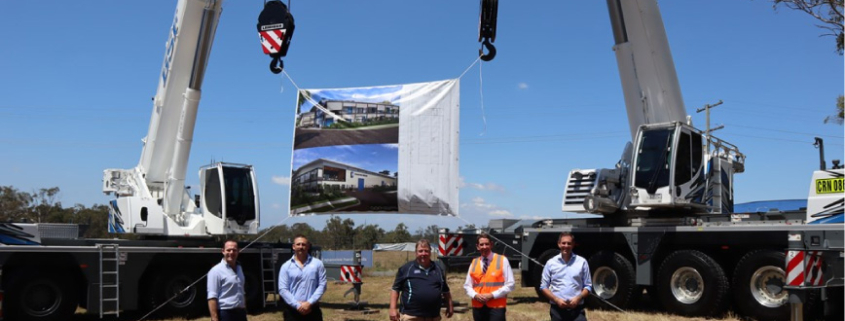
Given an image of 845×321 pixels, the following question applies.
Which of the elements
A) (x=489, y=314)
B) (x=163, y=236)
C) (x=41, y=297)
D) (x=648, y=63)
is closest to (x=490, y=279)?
A: (x=489, y=314)

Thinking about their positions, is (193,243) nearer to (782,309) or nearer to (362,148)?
(362,148)

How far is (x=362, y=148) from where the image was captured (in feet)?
35.6

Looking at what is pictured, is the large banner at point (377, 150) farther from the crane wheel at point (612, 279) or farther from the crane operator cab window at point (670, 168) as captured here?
the crane wheel at point (612, 279)

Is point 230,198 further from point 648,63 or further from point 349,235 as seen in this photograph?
point 349,235

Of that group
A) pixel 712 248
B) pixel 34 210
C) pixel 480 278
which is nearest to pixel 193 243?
pixel 480 278

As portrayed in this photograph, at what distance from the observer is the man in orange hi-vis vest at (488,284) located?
7109mm

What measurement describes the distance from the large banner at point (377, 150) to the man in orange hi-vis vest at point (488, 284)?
127 inches

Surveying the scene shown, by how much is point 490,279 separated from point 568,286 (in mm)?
815

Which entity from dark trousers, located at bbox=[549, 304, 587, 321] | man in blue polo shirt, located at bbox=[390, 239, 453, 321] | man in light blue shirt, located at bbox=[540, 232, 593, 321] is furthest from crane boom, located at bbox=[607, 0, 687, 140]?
man in blue polo shirt, located at bbox=[390, 239, 453, 321]

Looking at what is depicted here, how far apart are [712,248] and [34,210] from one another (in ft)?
124

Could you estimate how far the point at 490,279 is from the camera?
7148 mm

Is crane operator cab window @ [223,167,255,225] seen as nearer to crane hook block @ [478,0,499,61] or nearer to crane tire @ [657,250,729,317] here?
crane hook block @ [478,0,499,61]

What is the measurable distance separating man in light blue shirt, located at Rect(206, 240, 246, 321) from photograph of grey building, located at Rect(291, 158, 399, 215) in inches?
157

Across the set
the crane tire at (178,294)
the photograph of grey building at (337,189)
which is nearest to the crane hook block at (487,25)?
the photograph of grey building at (337,189)
